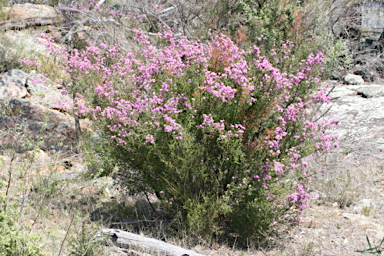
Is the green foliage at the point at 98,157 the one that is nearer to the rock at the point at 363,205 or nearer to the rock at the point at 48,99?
the rock at the point at 48,99

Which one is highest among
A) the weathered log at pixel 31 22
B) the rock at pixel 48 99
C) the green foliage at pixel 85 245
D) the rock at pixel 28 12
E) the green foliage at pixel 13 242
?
the rock at pixel 28 12

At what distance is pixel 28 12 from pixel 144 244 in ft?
31.7

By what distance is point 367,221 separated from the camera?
4645mm

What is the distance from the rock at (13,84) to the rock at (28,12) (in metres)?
3.33

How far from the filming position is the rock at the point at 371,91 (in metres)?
8.50

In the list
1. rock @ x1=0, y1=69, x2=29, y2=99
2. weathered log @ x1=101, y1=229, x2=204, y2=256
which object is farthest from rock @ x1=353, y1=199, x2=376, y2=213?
rock @ x1=0, y1=69, x2=29, y2=99

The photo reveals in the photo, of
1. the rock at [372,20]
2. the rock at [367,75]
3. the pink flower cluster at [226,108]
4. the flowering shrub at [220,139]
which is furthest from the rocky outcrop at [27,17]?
the rock at [372,20]

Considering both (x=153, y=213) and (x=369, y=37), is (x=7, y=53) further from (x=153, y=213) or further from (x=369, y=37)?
(x=369, y=37)

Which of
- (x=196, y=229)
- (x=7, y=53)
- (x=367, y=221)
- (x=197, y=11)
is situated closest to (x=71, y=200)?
(x=196, y=229)

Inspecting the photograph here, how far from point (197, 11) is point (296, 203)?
320 inches

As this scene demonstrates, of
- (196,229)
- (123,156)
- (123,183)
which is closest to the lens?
(196,229)

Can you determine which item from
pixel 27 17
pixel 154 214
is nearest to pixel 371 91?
pixel 154 214

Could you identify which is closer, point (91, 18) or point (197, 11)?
point (91, 18)

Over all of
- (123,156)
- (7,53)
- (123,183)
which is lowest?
(123,183)
